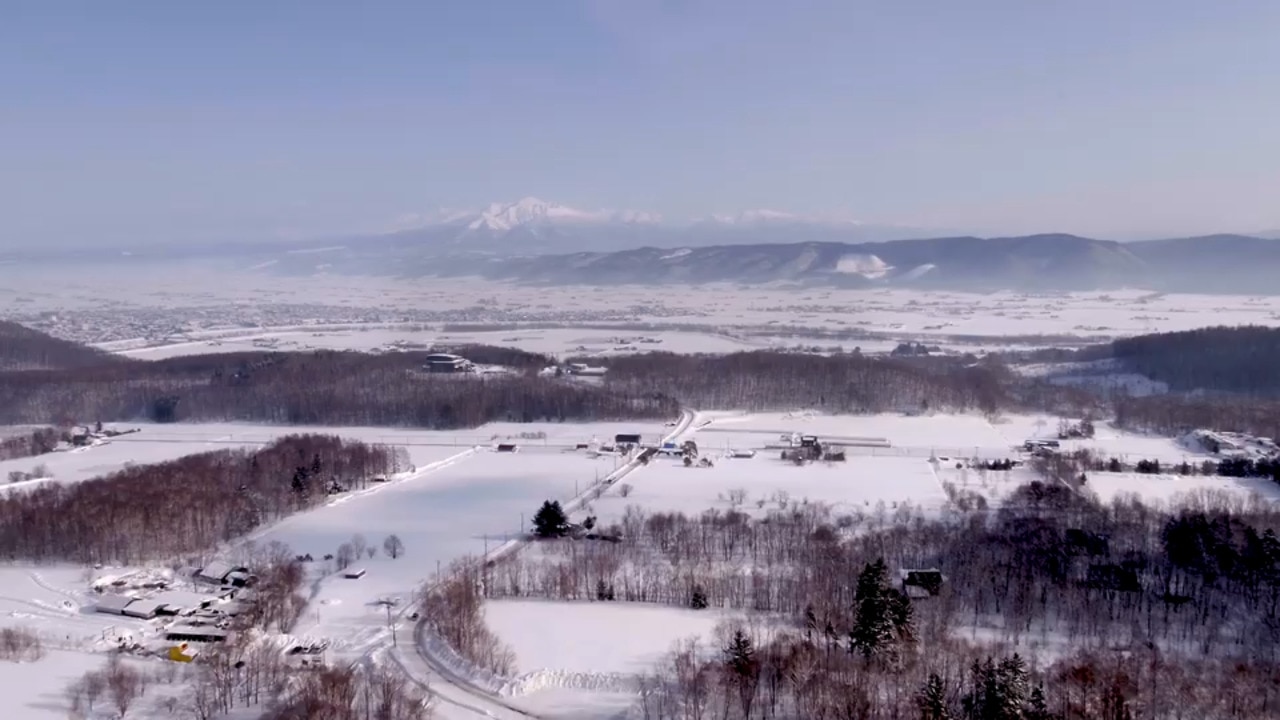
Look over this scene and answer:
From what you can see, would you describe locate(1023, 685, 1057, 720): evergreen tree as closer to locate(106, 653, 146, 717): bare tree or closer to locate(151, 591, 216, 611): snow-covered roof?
locate(106, 653, 146, 717): bare tree

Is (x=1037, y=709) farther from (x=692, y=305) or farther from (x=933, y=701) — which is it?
(x=692, y=305)

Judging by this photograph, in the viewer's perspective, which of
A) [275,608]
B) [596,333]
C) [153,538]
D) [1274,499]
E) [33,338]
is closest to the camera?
[275,608]

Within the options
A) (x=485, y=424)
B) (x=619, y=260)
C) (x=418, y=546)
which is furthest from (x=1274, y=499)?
(x=619, y=260)

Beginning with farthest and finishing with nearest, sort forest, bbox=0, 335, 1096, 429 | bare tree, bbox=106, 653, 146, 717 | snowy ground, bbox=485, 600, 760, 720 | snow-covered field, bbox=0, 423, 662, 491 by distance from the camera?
1. forest, bbox=0, 335, 1096, 429
2. snow-covered field, bbox=0, 423, 662, 491
3. snowy ground, bbox=485, 600, 760, 720
4. bare tree, bbox=106, 653, 146, 717

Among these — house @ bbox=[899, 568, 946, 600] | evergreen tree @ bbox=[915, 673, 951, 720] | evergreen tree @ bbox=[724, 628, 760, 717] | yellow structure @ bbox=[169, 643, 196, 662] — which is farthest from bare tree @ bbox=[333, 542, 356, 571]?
evergreen tree @ bbox=[915, 673, 951, 720]

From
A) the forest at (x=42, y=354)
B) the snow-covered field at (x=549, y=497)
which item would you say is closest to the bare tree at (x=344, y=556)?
the snow-covered field at (x=549, y=497)

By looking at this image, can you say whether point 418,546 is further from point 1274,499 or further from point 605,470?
point 1274,499

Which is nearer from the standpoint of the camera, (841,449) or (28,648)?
(28,648)
